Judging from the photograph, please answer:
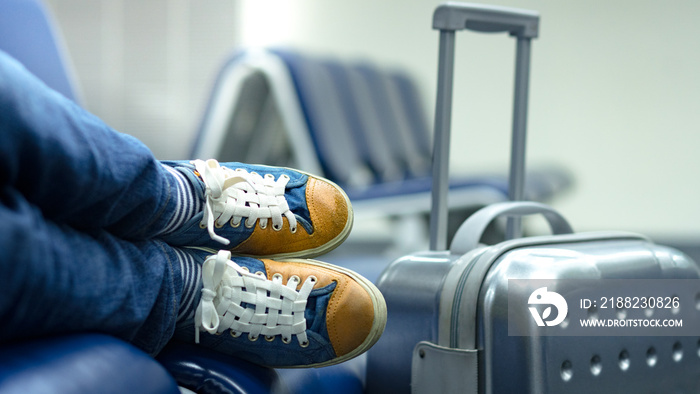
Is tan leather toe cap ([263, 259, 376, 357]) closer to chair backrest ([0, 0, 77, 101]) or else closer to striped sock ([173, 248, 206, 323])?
striped sock ([173, 248, 206, 323])

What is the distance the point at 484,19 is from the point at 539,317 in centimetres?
37

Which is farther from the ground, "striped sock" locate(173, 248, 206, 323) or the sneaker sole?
"striped sock" locate(173, 248, 206, 323)

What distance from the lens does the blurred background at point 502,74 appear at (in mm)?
3291

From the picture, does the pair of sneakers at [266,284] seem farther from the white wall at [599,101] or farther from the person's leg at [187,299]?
the white wall at [599,101]

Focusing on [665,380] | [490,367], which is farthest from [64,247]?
[665,380]

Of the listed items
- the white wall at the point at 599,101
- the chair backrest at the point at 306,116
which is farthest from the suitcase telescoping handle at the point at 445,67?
the white wall at the point at 599,101

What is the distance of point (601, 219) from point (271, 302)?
128 inches

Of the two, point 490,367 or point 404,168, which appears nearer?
point 490,367

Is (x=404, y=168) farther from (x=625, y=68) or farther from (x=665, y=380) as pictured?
(x=665, y=380)

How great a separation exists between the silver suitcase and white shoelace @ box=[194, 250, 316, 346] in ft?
0.41

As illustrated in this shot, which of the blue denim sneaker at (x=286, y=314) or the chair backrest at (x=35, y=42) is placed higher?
the chair backrest at (x=35, y=42)

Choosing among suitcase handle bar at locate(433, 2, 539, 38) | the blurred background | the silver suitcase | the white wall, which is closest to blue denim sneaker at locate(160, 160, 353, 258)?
the silver suitcase

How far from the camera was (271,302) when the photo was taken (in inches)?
21.1

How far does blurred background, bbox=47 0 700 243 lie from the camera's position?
10.8 ft
